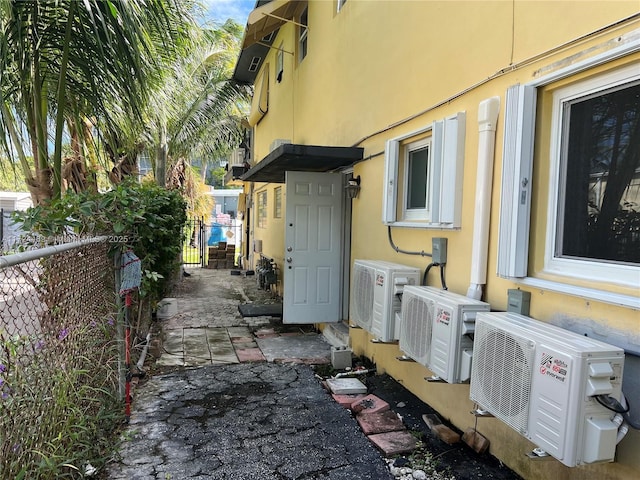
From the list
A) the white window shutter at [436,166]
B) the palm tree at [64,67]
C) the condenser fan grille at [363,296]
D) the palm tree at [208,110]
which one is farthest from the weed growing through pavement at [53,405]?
the palm tree at [208,110]

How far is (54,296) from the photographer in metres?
2.90

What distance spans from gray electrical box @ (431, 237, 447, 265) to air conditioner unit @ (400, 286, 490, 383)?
1.01 feet

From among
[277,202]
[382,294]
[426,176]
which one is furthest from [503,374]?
[277,202]

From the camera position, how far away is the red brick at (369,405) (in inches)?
153

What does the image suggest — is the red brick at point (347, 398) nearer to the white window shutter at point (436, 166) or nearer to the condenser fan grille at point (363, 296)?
the condenser fan grille at point (363, 296)

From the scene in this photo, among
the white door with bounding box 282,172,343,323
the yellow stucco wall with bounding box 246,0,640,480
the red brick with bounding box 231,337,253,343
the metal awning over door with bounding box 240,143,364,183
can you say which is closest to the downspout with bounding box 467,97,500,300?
the yellow stucco wall with bounding box 246,0,640,480

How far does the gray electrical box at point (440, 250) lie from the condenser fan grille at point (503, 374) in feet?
3.49

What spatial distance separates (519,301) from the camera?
9.16 ft

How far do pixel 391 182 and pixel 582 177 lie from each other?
2.13 m

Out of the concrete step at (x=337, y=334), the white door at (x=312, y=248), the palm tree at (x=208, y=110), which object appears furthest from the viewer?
the palm tree at (x=208, y=110)

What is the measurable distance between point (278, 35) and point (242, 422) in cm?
892

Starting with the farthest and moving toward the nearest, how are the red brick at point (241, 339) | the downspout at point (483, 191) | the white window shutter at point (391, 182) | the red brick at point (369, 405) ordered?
the red brick at point (241, 339) → the white window shutter at point (391, 182) → the red brick at point (369, 405) → the downspout at point (483, 191)

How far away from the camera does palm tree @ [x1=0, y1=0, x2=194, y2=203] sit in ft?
11.4

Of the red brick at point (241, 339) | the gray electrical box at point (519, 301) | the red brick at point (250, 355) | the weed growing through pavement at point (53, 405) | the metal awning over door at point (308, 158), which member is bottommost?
the red brick at point (241, 339)
